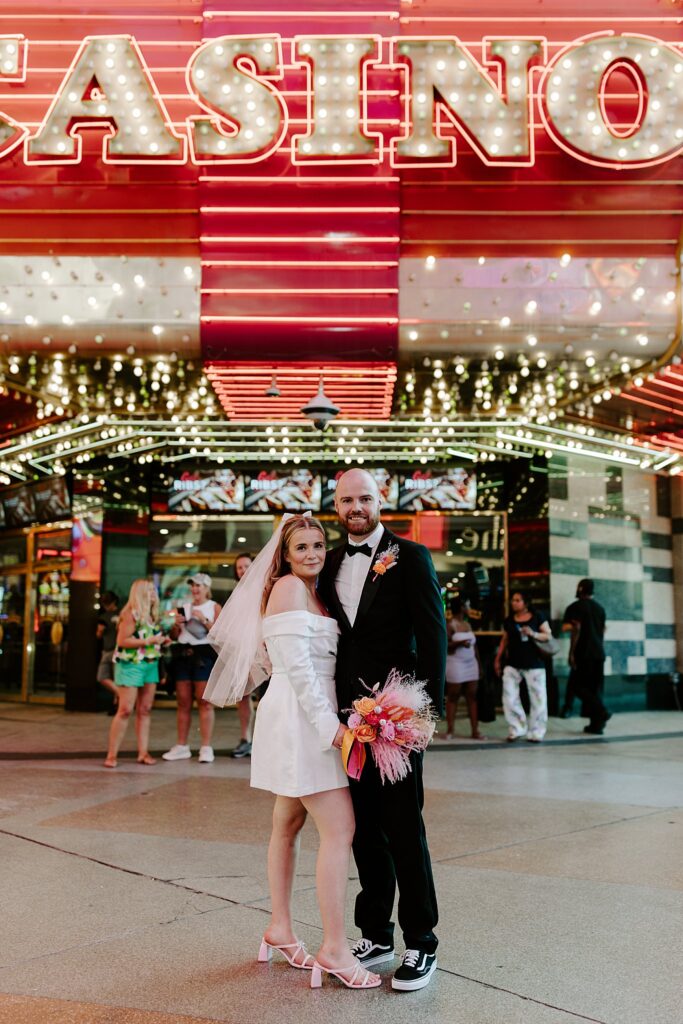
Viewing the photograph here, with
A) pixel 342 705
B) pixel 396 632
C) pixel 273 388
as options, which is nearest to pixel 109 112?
pixel 273 388

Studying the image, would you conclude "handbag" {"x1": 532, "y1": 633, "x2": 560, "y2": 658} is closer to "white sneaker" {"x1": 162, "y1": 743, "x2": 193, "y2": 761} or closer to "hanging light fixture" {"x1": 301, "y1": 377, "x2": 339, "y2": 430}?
"hanging light fixture" {"x1": 301, "y1": 377, "x2": 339, "y2": 430}

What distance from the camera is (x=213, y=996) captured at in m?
3.43

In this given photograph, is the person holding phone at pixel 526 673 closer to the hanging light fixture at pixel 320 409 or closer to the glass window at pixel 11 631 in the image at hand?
the hanging light fixture at pixel 320 409

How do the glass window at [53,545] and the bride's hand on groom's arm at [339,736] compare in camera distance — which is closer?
the bride's hand on groom's arm at [339,736]

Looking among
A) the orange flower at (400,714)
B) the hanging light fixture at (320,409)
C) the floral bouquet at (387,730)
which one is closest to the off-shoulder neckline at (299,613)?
the floral bouquet at (387,730)

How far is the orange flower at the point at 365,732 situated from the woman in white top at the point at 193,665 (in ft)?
18.5

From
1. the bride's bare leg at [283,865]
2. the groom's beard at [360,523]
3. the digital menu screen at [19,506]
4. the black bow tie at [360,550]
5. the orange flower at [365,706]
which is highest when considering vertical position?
the digital menu screen at [19,506]

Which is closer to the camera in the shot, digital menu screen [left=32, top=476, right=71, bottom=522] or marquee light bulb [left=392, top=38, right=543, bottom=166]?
marquee light bulb [left=392, top=38, right=543, bottom=166]

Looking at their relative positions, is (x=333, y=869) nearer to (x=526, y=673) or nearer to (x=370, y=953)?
(x=370, y=953)

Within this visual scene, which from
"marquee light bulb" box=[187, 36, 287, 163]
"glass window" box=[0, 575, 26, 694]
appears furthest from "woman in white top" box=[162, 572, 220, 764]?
"glass window" box=[0, 575, 26, 694]

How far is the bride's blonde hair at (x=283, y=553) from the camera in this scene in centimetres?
396

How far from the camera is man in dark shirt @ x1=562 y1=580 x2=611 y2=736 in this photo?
11836 millimetres

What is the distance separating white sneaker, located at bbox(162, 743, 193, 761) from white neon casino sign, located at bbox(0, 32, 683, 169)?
5606 millimetres

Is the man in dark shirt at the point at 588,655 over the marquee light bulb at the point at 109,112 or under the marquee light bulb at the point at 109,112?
under
